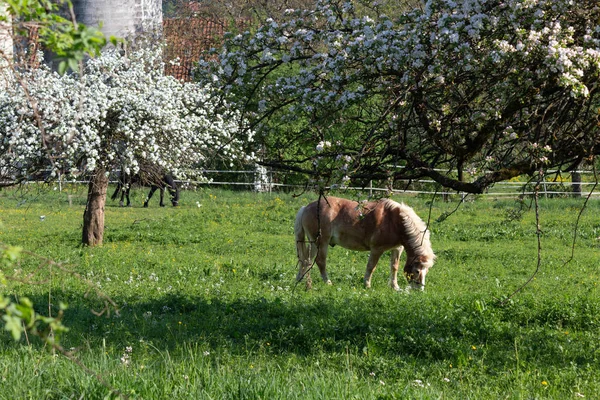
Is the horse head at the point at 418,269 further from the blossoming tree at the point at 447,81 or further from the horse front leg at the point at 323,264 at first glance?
the blossoming tree at the point at 447,81

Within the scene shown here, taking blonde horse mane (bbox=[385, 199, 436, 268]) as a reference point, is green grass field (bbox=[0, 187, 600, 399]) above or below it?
below

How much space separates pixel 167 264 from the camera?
595 inches

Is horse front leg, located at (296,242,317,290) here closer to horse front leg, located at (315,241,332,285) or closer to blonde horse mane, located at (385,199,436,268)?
horse front leg, located at (315,241,332,285)

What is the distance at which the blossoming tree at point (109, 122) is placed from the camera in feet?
50.5

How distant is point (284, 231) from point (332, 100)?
1396cm

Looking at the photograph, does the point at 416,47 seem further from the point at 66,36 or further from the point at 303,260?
the point at 303,260

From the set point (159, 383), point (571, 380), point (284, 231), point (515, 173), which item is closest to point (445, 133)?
point (515, 173)

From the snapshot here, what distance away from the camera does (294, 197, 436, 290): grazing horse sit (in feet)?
45.4

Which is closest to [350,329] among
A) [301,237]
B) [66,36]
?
[301,237]

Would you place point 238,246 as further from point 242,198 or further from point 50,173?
point 242,198

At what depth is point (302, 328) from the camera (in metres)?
9.04

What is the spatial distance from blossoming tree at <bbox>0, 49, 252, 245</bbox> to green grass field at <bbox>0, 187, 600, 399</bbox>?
207 centimetres

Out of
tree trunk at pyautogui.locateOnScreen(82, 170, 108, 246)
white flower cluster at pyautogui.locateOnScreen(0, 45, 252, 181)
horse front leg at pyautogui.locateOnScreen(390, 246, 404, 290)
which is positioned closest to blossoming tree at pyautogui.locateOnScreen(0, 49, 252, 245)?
white flower cluster at pyautogui.locateOnScreen(0, 45, 252, 181)

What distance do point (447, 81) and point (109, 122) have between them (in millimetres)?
10536
